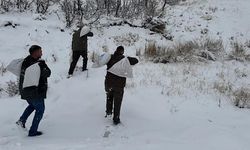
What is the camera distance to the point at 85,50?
446 inches

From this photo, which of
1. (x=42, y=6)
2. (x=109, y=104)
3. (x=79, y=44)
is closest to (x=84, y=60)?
(x=79, y=44)

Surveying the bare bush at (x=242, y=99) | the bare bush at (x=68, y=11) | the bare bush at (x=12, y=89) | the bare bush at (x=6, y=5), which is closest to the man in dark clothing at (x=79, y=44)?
the bare bush at (x=12, y=89)

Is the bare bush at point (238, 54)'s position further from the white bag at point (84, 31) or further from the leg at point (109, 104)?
the leg at point (109, 104)

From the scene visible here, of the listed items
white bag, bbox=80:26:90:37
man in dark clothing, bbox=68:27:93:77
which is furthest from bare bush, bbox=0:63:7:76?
white bag, bbox=80:26:90:37

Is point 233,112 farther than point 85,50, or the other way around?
point 85,50

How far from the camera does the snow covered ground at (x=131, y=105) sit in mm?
7438

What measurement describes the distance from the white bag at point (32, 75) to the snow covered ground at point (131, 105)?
1.01 meters

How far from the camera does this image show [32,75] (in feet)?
24.3

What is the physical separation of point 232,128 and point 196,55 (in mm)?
5424

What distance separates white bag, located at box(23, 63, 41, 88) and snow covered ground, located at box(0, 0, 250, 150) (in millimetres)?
1010

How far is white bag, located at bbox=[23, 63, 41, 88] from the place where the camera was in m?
7.41

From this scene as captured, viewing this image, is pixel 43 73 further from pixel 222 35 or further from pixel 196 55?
pixel 222 35

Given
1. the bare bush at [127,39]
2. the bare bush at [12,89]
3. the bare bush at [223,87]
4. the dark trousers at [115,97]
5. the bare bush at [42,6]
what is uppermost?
the bare bush at [42,6]

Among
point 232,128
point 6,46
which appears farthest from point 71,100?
point 6,46
